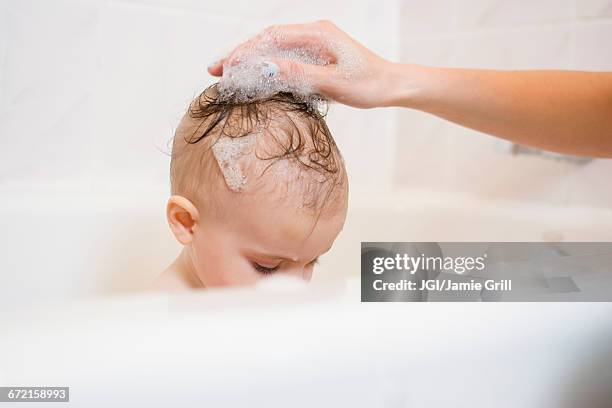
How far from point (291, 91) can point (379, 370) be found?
323 millimetres

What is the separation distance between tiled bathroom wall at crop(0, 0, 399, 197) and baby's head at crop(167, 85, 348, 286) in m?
0.19

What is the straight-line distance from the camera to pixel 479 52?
1.19 m

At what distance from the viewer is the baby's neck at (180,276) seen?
0.75 meters

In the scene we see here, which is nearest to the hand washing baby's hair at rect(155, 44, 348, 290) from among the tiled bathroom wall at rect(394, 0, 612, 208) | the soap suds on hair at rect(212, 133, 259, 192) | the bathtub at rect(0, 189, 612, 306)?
the soap suds on hair at rect(212, 133, 259, 192)

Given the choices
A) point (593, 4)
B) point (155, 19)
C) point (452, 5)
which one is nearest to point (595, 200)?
point (593, 4)

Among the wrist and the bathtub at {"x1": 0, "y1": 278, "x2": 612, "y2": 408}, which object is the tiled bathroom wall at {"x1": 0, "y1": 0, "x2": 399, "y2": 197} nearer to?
the wrist

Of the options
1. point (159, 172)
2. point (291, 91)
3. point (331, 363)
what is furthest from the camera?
point (159, 172)

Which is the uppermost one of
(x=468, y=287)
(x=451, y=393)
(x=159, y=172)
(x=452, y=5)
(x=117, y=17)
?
(x=452, y=5)

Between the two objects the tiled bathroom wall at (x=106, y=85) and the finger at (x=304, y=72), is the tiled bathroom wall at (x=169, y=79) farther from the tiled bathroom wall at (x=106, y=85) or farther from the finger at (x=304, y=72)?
the finger at (x=304, y=72)

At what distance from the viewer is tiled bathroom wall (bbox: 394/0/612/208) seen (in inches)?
41.9

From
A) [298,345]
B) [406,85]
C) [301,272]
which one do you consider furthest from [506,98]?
[298,345]

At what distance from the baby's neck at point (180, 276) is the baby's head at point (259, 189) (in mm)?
12

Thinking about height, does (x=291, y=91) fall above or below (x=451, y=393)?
above

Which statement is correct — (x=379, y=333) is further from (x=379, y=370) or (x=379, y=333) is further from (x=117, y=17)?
(x=117, y=17)
